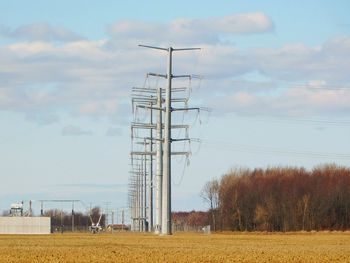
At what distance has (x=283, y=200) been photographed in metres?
160

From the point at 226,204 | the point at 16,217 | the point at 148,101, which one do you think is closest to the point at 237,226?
the point at 226,204

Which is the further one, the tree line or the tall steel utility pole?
the tree line

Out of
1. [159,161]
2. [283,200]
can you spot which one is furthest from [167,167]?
[283,200]

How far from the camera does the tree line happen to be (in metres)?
152

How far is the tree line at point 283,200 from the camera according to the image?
151625mm

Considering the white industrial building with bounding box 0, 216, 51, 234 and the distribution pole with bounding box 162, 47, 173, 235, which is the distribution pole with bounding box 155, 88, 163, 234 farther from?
the white industrial building with bounding box 0, 216, 51, 234

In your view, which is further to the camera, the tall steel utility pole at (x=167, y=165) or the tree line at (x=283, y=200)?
the tree line at (x=283, y=200)

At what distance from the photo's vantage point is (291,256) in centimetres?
4816

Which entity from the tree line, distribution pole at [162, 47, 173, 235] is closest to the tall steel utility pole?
distribution pole at [162, 47, 173, 235]

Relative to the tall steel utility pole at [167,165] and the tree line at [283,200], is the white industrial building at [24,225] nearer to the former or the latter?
the tree line at [283,200]

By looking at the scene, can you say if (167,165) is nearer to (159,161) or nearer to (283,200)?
(159,161)

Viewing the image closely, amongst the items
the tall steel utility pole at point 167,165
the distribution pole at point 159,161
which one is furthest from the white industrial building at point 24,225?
the tall steel utility pole at point 167,165

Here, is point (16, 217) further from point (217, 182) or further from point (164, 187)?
point (164, 187)

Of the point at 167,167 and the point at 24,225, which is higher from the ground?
the point at 167,167
